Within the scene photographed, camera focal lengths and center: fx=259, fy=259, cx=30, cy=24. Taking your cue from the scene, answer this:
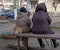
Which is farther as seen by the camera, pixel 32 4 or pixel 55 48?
pixel 32 4

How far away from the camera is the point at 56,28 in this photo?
615 inches

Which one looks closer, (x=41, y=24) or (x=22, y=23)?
(x=41, y=24)

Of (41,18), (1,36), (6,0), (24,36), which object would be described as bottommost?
(6,0)

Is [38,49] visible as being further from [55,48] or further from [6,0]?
[6,0]

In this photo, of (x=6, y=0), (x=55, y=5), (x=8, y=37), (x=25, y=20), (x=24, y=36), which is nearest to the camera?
(x=24, y=36)

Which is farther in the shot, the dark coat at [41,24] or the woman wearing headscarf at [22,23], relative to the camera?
the woman wearing headscarf at [22,23]

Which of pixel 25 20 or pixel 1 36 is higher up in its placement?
pixel 25 20

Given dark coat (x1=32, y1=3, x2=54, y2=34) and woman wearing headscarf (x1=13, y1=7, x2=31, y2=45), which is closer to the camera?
dark coat (x1=32, y1=3, x2=54, y2=34)

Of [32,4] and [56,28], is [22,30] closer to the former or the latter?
[56,28]

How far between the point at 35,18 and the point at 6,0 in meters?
57.4

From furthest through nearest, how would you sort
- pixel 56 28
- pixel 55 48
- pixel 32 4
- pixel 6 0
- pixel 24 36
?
1. pixel 6 0
2. pixel 32 4
3. pixel 56 28
4. pixel 55 48
5. pixel 24 36

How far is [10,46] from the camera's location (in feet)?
30.5

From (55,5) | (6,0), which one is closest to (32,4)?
(55,5)

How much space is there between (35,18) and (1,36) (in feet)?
14.8
